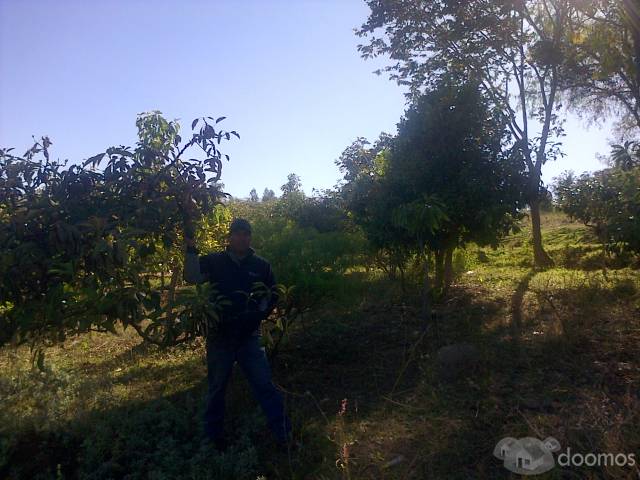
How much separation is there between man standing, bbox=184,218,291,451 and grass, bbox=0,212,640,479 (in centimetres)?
22

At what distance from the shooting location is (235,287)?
4.38m

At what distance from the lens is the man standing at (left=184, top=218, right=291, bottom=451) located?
434cm

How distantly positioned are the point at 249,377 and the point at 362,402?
1.19 m

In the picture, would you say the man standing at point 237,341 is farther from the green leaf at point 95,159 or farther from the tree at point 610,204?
the tree at point 610,204

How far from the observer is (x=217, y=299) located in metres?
4.04

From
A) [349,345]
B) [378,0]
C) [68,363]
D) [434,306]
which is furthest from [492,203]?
[378,0]

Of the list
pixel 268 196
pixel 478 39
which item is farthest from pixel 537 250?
pixel 268 196

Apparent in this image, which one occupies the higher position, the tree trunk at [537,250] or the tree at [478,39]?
the tree at [478,39]

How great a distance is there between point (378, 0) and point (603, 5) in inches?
205

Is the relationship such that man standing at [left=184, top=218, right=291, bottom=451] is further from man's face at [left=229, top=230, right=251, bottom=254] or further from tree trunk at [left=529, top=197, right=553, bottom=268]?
tree trunk at [left=529, top=197, right=553, bottom=268]

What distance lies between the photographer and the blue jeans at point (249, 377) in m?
4.36

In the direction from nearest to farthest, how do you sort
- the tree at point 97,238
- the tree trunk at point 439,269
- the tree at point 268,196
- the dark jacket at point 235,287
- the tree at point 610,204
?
the tree at point 97,238 → the dark jacket at point 235,287 → the tree at point 610,204 → the tree trunk at point 439,269 → the tree at point 268,196

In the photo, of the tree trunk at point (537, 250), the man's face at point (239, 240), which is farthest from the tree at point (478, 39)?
the man's face at point (239, 240)

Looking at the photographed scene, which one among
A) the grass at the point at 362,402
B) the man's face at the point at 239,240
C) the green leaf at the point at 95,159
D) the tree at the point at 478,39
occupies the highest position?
the tree at the point at 478,39
